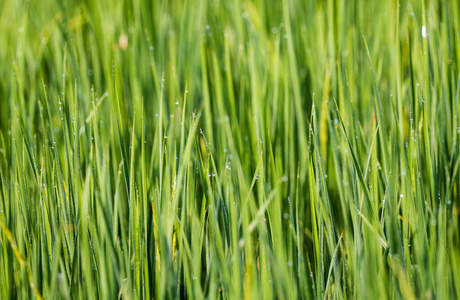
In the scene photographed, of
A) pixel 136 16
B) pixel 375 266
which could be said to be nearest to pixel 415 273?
pixel 375 266

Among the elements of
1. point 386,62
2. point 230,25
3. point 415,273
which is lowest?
point 415,273

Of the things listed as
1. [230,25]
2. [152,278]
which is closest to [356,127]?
[152,278]

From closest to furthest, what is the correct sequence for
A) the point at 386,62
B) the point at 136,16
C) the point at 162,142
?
the point at 162,142
the point at 386,62
the point at 136,16

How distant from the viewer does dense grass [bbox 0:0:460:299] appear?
71 centimetres

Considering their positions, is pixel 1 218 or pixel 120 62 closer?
pixel 1 218

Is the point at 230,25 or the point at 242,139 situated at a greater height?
the point at 230,25

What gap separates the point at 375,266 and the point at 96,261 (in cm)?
46

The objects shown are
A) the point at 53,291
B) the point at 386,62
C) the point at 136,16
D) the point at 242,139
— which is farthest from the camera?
the point at 136,16

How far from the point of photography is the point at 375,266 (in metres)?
0.70

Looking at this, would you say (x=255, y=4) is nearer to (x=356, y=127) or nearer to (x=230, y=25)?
(x=230, y=25)

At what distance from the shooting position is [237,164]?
750 mm

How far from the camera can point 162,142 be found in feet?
2.67

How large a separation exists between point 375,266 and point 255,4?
35.0 inches

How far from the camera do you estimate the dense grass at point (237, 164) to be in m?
0.71
